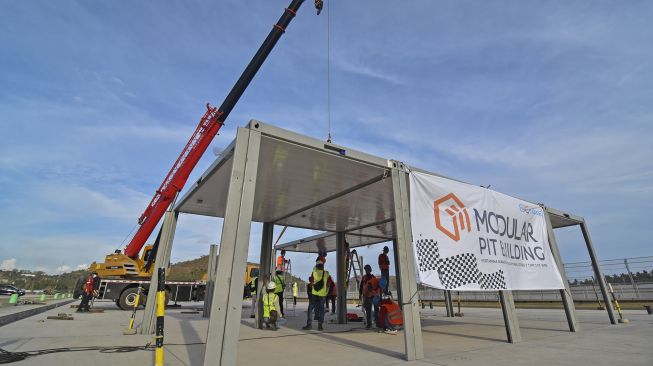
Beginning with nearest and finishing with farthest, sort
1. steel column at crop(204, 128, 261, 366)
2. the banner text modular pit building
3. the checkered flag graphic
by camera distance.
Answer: steel column at crop(204, 128, 261, 366) < the banner text modular pit building < the checkered flag graphic

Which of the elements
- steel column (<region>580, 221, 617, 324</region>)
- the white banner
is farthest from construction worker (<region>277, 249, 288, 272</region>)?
steel column (<region>580, 221, 617, 324</region>)

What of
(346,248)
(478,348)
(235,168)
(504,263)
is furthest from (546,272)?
(235,168)

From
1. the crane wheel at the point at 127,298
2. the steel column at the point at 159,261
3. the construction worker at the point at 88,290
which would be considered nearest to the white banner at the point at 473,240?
the steel column at the point at 159,261

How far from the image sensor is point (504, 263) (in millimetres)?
6172

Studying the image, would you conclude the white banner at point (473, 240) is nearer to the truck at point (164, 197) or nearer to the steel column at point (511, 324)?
the steel column at point (511, 324)

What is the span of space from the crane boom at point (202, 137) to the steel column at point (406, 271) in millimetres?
8789

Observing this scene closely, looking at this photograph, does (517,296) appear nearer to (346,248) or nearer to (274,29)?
(346,248)

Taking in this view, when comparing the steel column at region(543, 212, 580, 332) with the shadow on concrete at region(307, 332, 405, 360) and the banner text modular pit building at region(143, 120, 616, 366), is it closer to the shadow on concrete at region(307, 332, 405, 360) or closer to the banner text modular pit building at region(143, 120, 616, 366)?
the banner text modular pit building at region(143, 120, 616, 366)

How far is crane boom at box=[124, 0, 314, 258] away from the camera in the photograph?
12164 mm

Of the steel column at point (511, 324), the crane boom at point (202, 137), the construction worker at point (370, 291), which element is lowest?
the steel column at point (511, 324)

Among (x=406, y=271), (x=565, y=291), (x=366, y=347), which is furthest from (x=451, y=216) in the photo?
(x=565, y=291)

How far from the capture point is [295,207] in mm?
8820

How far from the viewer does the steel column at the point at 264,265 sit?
27.8 ft

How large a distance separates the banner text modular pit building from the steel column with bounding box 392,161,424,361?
14 millimetres
